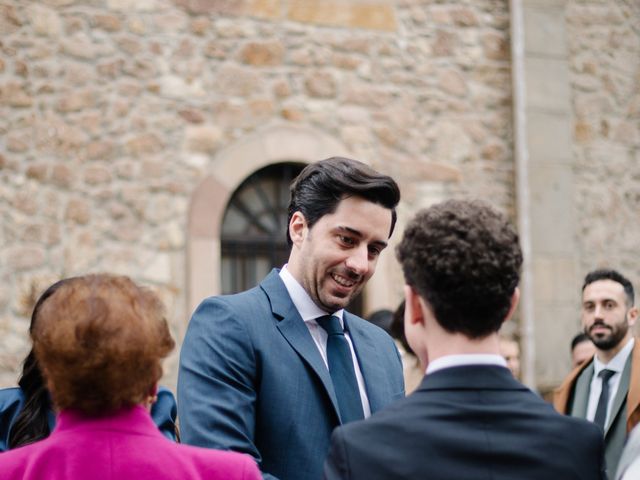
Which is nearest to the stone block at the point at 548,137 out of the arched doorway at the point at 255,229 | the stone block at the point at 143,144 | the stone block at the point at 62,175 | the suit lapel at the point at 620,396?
the arched doorway at the point at 255,229

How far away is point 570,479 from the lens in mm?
1719

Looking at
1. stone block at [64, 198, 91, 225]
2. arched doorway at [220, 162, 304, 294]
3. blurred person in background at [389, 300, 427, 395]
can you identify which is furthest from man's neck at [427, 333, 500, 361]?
arched doorway at [220, 162, 304, 294]

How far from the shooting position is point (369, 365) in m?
2.67

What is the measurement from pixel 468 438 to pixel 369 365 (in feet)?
3.20

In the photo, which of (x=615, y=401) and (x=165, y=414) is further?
(x=615, y=401)

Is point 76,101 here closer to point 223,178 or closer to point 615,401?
point 223,178

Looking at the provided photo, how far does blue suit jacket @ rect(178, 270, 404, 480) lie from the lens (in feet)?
7.53

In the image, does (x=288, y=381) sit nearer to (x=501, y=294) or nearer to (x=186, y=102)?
(x=501, y=294)

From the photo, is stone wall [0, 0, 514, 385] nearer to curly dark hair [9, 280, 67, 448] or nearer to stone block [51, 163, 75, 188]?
stone block [51, 163, 75, 188]

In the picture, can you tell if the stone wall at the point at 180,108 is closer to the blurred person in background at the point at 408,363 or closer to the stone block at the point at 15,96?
the stone block at the point at 15,96

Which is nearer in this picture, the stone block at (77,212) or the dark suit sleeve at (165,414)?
the dark suit sleeve at (165,414)

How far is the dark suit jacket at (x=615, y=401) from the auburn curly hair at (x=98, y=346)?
3.22 m

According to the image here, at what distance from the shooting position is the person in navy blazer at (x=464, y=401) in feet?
5.55

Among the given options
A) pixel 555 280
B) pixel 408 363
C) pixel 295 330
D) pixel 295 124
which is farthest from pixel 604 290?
pixel 295 330
